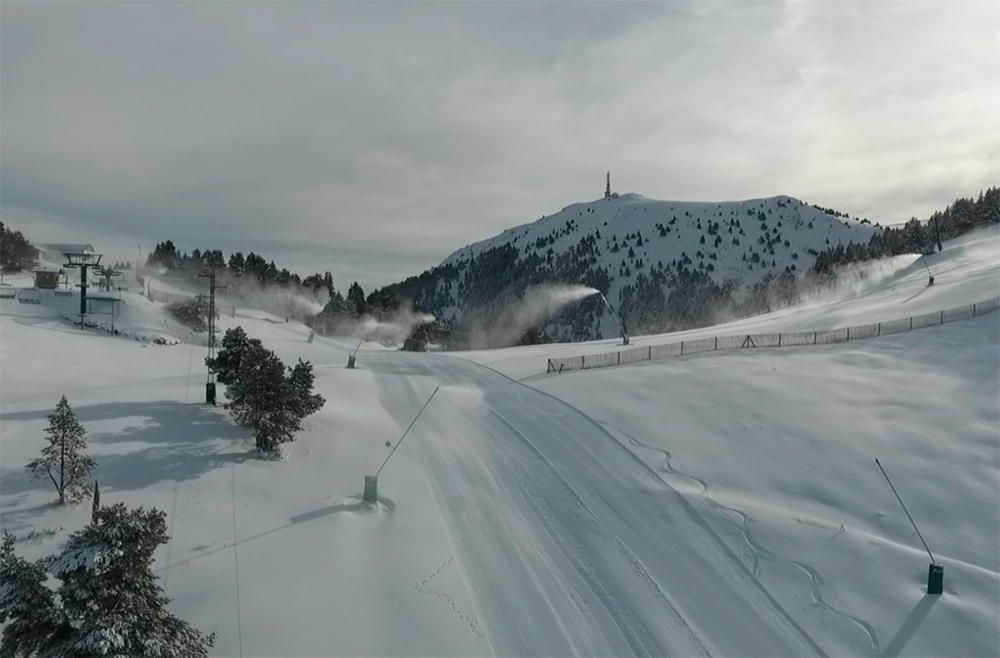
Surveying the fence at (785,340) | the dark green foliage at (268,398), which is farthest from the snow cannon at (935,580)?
the fence at (785,340)

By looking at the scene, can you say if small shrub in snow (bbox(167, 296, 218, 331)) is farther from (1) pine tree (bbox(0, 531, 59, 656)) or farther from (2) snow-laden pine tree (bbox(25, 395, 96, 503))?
(1) pine tree (bbox(0, 531, 59, 656))

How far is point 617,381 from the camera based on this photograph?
39.8 meters

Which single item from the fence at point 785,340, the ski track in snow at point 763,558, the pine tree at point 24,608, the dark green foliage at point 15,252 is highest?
the dark green foliage at point 15,252

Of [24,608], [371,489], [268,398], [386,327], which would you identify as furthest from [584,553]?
[386,327]

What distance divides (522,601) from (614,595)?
256cm

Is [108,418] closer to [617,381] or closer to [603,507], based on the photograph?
[603,507]

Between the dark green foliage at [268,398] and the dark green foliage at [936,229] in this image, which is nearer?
the dark green foliage at [268,398]

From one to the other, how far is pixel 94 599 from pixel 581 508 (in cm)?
1587

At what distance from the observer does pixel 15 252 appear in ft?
333

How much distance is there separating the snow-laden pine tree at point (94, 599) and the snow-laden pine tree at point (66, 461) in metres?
10.6

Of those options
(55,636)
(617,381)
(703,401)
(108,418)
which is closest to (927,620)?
(703,401)

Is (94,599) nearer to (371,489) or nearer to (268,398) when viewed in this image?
(371,489)

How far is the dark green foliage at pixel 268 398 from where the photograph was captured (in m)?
26.8

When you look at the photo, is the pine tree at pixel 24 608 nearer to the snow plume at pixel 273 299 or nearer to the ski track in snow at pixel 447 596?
the ski track in snow at pixel 447 596
